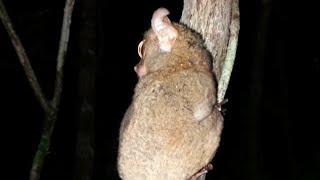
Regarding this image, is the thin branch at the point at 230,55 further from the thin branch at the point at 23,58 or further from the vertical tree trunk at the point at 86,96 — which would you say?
the vertical tree trunk at the point at 86,96

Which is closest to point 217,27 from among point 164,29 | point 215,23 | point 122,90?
point 215,23

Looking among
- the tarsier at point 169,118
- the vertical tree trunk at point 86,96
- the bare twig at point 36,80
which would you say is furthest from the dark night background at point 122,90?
the tarsier at point 169,118

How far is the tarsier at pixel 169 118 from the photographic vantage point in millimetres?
2031

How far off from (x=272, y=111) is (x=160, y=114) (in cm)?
922

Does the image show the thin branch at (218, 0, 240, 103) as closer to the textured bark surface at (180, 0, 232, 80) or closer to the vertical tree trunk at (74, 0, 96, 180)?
the textured bark surface at (180, 0, 232, 80)

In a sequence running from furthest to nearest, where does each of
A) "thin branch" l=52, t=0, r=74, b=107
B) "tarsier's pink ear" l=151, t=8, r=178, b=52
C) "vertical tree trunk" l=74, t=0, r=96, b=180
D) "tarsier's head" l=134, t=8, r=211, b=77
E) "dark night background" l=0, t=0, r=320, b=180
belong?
"dark night background" l=0, t=0, r=320, b=180 < "vertical tree trunk" l=74, t=0, r=96, b=180 < "thin branch" l=52, t=0, r=74, b=107 < "tarsier's head" l=134, t=8, r=211, b=77 < "tarsier's pink ear" l=151, t=8, r=178, b=52

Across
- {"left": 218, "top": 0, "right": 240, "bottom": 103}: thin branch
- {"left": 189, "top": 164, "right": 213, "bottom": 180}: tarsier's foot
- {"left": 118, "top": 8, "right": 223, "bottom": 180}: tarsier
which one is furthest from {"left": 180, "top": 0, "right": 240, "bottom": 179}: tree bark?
{"left": 189, "top": 164, "right": 213, "bottom": 180}: tarsier's foot

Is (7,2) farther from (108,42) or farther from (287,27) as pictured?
(287,27)

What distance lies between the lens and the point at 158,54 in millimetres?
2227

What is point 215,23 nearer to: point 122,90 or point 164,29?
point 164,29

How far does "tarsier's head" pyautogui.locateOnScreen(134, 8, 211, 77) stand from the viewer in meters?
2.20

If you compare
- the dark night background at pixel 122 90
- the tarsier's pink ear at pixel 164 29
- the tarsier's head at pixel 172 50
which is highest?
the tarsier's pink ear at pixel 164 29

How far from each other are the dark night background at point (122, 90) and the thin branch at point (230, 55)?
4.10 meters

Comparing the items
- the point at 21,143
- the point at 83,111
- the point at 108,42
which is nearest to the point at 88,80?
the point at 83,111
